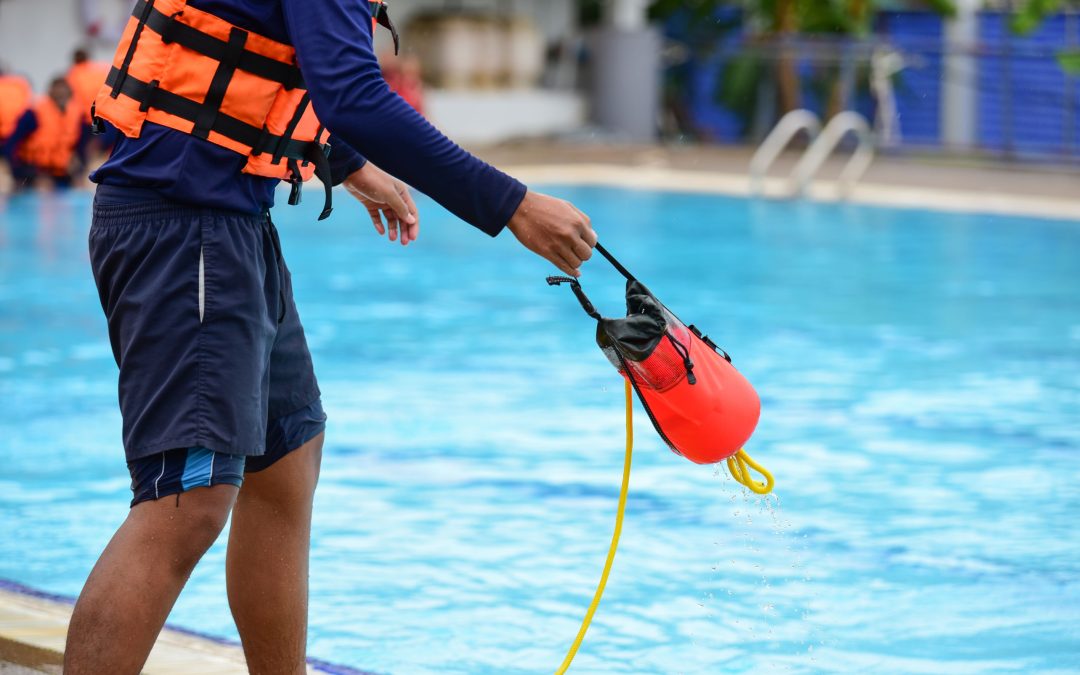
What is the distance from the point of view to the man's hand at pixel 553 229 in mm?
2699

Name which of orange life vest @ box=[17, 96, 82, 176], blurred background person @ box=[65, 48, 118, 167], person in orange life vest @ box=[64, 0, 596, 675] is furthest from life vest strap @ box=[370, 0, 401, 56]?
blurred background person @ box=[65, 48, 118, 167]

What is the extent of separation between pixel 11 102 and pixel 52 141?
980mm

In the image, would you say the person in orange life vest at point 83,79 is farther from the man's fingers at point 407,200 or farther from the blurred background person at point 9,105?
the man's fingers at point 407,200

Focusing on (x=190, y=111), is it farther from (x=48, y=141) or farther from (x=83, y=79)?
(x=83, y=79)

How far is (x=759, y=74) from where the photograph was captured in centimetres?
2542

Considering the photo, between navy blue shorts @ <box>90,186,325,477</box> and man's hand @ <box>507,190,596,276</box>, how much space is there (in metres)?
0.48

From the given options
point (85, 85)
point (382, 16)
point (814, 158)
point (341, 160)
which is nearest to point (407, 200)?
point (341, 160)

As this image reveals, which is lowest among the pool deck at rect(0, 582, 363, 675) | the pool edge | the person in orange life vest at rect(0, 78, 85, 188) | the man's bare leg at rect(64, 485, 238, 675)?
the pool deck at rect(0, 582, 363, 675)

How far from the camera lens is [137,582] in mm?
2645

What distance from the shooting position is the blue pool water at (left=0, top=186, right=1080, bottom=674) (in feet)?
14.4

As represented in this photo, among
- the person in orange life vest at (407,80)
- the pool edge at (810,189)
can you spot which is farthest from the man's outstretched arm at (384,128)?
the person in orange life vest at (407,80)

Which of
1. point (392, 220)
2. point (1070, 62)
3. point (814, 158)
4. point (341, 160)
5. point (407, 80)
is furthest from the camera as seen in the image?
point (407, 80)

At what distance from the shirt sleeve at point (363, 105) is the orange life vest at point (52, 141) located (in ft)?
52.1

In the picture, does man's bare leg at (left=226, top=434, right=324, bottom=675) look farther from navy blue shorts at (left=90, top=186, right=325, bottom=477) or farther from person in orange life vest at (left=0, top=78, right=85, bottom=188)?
person in orange life vest at (left=0, top=78, right=85, bottom=188)
